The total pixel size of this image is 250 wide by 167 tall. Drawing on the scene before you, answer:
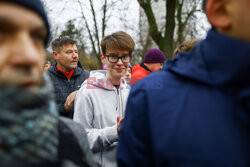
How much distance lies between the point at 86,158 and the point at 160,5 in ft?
45.8

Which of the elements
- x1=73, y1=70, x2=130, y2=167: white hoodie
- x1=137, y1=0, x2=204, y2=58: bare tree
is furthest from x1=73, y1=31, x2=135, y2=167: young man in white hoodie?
x1=137, y1=0, x2=204, y2=58: bare tree

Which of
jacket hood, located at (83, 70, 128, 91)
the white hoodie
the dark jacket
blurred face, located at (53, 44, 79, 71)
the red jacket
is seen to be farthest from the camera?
the red jacket

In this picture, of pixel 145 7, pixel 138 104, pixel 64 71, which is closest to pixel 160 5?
pixel 145 7

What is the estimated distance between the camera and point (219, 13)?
1.04 m

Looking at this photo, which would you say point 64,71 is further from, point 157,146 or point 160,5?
point 160,5

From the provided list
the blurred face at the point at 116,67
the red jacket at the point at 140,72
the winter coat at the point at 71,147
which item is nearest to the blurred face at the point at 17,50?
the winter coat at the point at 71,147

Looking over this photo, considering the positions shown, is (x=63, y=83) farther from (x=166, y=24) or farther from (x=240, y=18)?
(x=166, y=24)

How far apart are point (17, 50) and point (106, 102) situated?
162cm

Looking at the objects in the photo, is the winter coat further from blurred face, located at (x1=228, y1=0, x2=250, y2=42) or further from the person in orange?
the person in orange

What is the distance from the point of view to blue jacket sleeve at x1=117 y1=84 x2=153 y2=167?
1.16 meters

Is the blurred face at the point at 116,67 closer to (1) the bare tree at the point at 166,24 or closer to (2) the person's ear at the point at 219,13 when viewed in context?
(2) the person's ear at the point at 219,13

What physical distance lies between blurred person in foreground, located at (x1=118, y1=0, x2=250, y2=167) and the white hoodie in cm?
92

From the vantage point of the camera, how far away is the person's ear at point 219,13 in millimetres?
1008

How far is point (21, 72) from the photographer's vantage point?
2.29 feet
